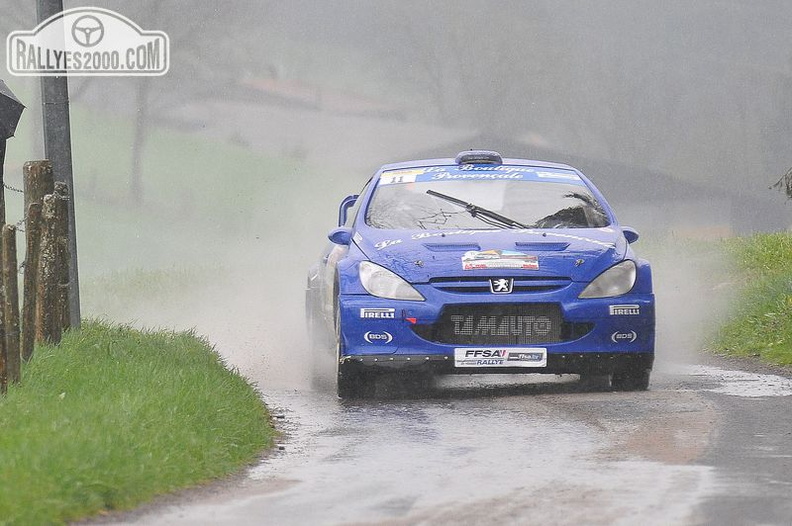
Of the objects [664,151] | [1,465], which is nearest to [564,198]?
[1,465]

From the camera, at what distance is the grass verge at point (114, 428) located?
648 cm

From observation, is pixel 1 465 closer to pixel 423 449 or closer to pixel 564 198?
pixel 423 449

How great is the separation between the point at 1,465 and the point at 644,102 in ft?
185

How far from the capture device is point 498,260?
10344 millimetres

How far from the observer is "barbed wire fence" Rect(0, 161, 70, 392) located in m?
10.2

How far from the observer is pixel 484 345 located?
1028 cm

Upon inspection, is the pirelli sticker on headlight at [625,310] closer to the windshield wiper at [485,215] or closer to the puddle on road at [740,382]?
the puddle on road at [740,382]

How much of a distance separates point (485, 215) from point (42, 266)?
304 cm

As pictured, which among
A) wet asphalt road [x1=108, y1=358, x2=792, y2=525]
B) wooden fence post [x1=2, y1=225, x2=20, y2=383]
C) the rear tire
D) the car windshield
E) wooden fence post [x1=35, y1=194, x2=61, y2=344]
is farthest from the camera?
the car windshield

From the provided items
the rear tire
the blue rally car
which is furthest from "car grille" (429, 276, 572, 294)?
the rear tire

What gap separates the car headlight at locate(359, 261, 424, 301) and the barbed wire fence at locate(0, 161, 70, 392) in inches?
81.8

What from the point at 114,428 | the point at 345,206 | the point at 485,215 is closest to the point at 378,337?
the point at 485,215

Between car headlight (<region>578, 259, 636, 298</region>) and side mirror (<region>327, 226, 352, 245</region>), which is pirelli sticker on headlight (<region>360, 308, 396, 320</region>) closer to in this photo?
side mirror (<region>327, 226, 352, 245</region>)

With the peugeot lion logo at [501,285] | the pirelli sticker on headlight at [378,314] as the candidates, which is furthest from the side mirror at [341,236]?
the peugeot lion logo at [501,285]
